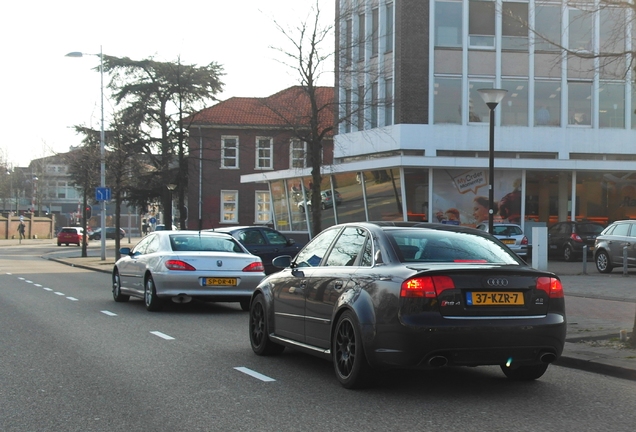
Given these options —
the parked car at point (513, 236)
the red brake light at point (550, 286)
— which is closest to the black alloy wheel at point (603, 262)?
the parked car at point (513, 236)

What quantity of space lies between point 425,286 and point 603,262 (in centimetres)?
1925

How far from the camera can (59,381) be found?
26.1 feet

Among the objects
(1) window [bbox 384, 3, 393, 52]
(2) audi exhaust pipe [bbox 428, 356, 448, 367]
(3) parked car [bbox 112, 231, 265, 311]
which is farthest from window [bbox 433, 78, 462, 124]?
(2) audi exhaust pipe [bbox 428, 356, 448, 367]

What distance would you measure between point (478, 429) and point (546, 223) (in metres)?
32.1

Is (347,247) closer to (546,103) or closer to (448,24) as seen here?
(448,24)

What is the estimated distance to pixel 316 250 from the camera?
29.6 ft

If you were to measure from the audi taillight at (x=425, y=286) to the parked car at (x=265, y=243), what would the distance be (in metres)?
16.7

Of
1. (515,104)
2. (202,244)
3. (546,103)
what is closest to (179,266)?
(202,244)

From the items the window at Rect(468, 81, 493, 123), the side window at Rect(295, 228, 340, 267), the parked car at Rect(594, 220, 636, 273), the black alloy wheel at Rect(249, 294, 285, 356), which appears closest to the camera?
the side window at Rect(295, 228, 340, 267)

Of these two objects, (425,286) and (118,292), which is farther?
(118,292)

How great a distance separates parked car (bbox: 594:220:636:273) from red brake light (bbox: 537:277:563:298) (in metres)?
17.3

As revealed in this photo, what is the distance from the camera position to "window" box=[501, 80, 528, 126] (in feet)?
122

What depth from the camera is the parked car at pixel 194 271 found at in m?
14.7

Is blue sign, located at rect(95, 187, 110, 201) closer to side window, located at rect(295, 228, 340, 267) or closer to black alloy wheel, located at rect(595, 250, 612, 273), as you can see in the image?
black alloy wheel, located at rect(595, 250, 612, 273)
